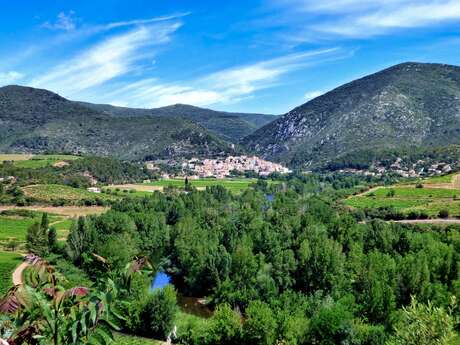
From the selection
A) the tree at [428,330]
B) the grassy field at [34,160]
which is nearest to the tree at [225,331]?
the tree at [428,330]

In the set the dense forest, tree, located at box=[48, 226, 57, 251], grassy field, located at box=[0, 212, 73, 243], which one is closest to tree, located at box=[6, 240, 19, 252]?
grassy field, located at box=[0, 212, 73, 243]

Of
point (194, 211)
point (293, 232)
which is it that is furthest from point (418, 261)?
point (194, 211)

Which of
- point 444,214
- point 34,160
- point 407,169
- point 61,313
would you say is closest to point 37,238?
point 61,313

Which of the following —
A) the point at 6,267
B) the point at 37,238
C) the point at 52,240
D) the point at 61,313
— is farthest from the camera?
the point at 52,240

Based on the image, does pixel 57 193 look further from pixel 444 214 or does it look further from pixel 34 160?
pixel 444 214

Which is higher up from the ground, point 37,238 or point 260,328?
point 37,238

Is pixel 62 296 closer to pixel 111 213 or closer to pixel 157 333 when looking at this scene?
pixel 157 333

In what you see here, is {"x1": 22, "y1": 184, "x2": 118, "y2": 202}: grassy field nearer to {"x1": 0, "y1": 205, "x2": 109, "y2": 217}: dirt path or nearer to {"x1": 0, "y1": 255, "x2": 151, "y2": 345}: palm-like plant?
{"x1": 0, "y1": 205, "x2": 109, "y2": 217}: dirt path
